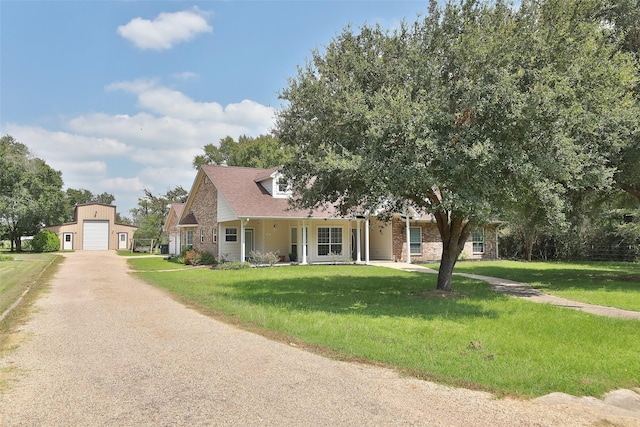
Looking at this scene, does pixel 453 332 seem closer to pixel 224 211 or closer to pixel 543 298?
pixel 543 298

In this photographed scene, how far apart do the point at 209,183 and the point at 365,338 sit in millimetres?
20910

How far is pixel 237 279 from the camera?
55.8 feet

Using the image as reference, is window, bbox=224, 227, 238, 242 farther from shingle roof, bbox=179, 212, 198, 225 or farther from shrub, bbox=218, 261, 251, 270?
shingle roof, bbox=179, 212, 198, 225

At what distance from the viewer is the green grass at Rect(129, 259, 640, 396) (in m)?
5.77

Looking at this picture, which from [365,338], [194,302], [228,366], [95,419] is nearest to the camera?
[95,419]

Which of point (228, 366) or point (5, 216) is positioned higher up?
point (5, 216)

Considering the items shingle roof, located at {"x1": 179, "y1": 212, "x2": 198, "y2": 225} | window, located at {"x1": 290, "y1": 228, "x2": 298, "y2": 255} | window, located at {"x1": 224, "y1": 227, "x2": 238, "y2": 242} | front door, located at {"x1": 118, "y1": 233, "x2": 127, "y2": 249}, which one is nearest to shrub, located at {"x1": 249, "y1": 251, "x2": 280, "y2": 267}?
window, located at {"x1": 224, "y1": 227, "x2": 238, "y2": 242}

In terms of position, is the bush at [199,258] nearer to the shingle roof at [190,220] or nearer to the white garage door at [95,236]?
the shingle roof at [190,220]

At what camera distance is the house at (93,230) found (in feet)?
154

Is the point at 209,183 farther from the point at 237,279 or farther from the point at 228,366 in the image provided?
the point at 228,366

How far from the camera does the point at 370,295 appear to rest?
1283cm

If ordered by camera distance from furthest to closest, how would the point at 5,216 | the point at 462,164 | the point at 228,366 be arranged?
the point at 5,216 → the point at 462,164 → the point at 228,366

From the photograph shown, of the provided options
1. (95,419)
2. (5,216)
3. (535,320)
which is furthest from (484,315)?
(5,216)

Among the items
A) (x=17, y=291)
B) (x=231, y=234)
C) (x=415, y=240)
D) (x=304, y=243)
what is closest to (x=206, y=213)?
(x=231, y=234)
